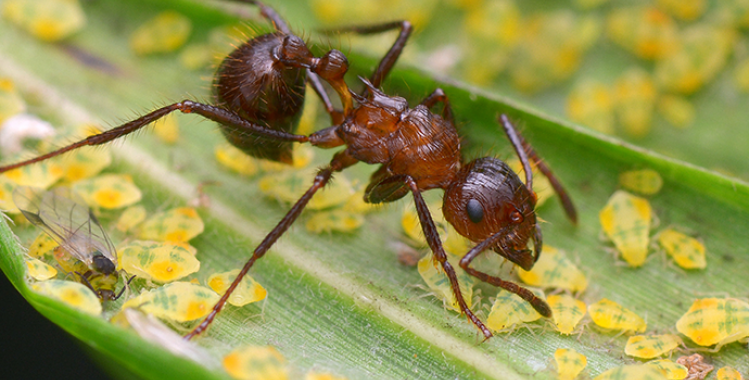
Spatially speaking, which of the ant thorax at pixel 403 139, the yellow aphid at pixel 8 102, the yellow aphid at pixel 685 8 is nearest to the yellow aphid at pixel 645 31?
the yellow aphid at pixel 685 8

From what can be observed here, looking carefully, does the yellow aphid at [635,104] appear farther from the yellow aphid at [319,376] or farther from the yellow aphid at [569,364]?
the yellow aphid at [319,376]

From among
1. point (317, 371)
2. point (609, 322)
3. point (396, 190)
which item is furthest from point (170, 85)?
point (609, 322)

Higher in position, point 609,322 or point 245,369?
point 609,322

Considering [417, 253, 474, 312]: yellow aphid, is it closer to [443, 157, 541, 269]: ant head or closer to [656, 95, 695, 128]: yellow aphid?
[443, 157, 541, 269]: ant head

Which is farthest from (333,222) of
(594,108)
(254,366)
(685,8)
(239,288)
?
(685,8)

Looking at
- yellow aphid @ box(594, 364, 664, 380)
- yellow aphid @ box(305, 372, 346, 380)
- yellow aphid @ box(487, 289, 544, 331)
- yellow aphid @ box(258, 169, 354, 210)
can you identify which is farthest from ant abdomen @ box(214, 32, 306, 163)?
yellow aphid @ box(594, 364, 664, 380)

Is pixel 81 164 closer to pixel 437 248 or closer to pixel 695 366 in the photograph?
pixel 437 248

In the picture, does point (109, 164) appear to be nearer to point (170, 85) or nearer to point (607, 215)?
point (170, 85)

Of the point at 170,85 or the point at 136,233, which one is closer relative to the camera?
the point at 136,233
